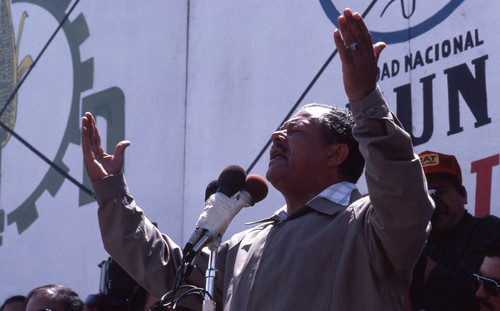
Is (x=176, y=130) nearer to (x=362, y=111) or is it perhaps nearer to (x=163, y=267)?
(x=163, y=267)

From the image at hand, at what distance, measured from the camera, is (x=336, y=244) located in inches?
85.0

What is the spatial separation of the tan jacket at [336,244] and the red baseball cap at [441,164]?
3.05 feet

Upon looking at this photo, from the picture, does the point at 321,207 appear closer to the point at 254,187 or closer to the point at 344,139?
the point at 254,187

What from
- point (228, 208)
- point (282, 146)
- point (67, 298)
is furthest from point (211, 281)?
point (67, 298)

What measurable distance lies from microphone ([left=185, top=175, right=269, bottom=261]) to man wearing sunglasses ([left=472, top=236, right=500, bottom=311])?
0.92m

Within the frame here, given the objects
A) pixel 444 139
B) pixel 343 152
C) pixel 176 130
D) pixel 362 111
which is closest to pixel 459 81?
pixel 444 139

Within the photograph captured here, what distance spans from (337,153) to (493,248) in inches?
29.7

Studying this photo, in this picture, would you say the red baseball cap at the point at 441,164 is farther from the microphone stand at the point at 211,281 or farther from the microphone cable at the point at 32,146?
the microphone cable at the point at 32,146

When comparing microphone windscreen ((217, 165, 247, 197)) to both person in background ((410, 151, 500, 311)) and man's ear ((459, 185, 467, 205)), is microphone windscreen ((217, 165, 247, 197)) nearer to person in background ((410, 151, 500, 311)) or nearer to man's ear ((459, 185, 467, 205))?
person in background ((410, 151, 500, 311))

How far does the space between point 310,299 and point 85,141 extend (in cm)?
103

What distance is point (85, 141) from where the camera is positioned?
8.79 feet

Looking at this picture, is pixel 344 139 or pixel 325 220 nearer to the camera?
pixel 325 220

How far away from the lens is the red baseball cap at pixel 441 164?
326 cm

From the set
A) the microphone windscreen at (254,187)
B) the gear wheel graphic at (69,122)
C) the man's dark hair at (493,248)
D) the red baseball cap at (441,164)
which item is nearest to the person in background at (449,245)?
the red baseball cap at (441,164)
